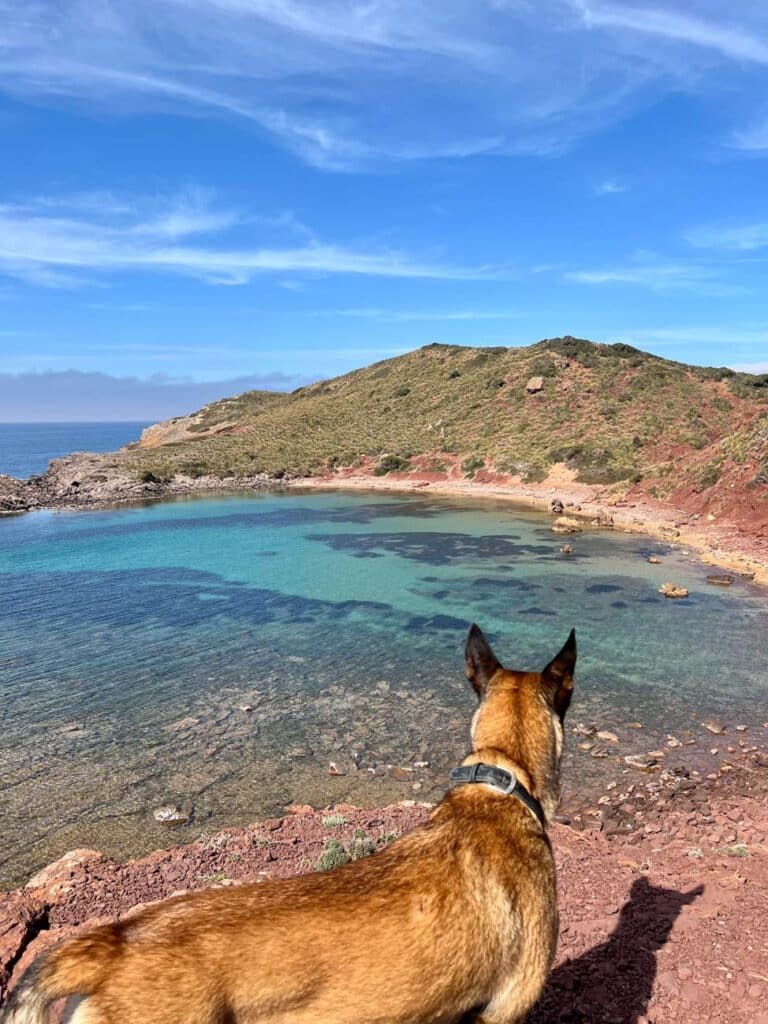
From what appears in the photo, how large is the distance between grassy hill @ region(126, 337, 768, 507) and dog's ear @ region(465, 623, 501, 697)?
38.6m

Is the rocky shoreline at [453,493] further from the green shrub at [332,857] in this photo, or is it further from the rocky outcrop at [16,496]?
the green shrub at [332,857]

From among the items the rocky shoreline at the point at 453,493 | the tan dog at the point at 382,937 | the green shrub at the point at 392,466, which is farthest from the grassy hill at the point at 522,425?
the tan dog at the point at 382,937

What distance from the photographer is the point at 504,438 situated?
2699 inches

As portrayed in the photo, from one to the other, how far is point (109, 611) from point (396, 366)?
93104mm

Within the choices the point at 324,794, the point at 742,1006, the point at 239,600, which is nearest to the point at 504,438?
the point at 239,600

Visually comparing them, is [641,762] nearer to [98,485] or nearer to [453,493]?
[453,493]

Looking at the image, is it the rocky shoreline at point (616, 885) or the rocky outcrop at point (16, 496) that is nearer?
the rocky shoreline at point (616, 885)

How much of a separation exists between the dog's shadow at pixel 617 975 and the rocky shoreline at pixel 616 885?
0.5 inches

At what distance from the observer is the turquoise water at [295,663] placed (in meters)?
11.6

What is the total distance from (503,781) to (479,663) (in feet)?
2.67

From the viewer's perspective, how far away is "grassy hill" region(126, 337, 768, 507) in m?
55.1

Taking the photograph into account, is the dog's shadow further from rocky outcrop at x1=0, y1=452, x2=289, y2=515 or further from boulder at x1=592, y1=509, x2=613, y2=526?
rocky outcrop at x1=0, y1=452, x2=289, y2=515

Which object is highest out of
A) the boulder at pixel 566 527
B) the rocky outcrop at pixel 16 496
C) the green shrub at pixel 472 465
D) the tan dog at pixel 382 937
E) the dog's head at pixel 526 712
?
the green shrub at pixel 472 465

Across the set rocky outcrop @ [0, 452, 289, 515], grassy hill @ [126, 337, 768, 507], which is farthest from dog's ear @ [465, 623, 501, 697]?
rocky outcrop @ [0, 452, 289, 515]
